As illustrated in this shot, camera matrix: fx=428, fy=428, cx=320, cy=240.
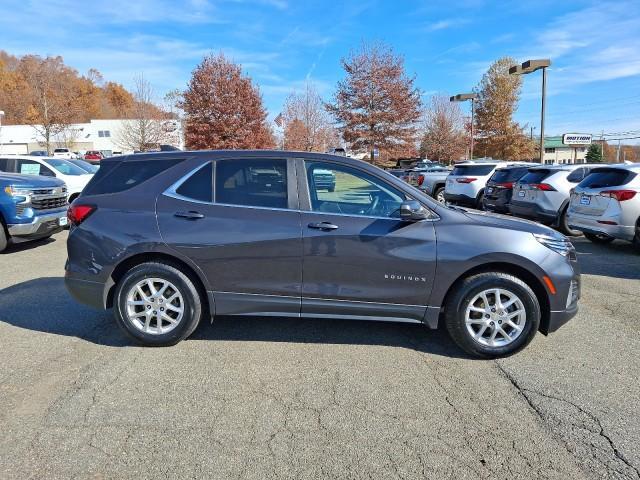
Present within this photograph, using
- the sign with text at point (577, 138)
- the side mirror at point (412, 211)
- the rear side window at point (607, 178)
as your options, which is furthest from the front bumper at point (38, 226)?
the sign with text at point (577, 138)

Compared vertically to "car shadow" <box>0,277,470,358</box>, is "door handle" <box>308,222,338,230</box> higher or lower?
higher

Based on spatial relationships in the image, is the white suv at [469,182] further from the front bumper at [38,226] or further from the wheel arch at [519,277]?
the front bumper at [38,226]

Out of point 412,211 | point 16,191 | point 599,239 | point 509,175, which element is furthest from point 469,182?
point 16,191

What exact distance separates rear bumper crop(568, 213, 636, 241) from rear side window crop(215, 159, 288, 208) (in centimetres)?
634

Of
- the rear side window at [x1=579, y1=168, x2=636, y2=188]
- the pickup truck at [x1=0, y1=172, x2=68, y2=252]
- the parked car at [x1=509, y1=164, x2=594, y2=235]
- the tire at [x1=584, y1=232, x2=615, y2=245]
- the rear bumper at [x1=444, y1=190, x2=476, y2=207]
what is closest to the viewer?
the rear side window at [x1=579, y1=168, x2=636, y2=188]

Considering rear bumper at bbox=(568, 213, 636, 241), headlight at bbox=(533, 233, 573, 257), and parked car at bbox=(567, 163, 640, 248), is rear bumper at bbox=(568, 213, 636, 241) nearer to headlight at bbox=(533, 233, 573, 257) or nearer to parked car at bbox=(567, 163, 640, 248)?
parked car at bbox=(567, 163, 640, 248)

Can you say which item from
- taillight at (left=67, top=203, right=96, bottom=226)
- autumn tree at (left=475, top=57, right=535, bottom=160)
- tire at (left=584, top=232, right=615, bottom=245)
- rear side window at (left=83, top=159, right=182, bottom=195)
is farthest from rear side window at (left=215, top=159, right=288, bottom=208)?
autumn tree at (left=475, top=57, right=535, bottom=160)

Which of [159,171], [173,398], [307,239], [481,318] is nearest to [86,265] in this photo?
[159,171]

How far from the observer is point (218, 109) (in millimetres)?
27609

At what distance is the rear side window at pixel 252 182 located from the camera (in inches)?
149

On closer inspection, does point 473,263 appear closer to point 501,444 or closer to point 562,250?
point 562,250

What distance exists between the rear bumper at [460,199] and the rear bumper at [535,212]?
309cm

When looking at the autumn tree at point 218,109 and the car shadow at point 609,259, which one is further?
the autumn tree at point 218,109

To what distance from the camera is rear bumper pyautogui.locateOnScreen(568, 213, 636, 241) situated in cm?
722
